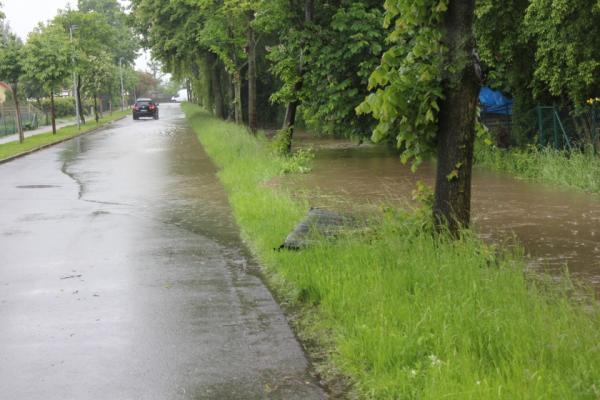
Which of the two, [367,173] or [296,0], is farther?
[296,0]

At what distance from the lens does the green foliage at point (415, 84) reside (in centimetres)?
732

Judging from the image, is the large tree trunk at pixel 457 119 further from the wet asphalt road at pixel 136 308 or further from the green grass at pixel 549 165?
the green grass at pixel 549 165

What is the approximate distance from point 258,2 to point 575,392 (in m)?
19.5

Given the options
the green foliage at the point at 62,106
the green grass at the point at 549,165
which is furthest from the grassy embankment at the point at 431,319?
the green foliage at the point at 62,106

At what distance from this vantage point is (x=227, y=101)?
46.6m

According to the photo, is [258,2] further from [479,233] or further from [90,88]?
[90,88]

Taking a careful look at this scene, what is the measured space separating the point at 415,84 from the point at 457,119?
21.6 inches

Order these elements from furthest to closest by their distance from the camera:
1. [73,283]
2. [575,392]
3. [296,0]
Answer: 1. [296,0]
2. [73,283]
3. [575,392]

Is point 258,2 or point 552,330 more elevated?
point 258,2

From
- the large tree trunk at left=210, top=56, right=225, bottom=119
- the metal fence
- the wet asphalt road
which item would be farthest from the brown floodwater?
the metal fence

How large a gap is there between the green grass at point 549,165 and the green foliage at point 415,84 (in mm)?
7023

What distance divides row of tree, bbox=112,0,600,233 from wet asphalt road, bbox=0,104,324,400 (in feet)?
7.63

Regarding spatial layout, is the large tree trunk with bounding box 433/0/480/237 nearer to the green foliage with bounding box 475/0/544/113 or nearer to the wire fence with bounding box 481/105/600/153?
the wire fence with bounding box 481/105/600/153

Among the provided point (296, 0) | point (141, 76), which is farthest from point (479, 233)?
point (141, 76)
